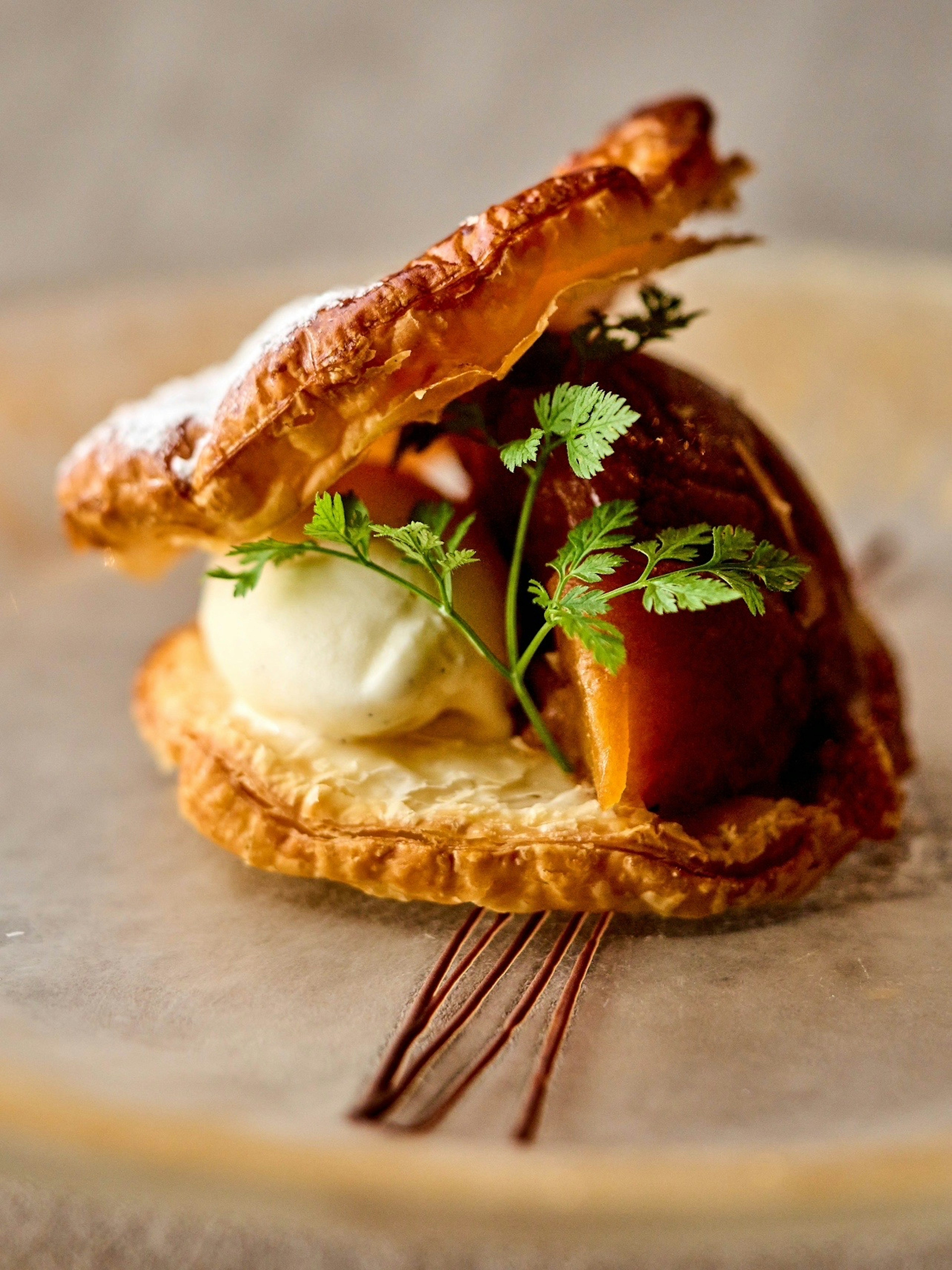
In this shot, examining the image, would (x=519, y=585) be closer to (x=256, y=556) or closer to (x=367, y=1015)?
(x=256, y=556)

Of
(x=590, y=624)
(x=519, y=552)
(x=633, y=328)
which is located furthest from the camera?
(x=633, y=328)

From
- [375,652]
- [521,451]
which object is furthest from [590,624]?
[375,652]

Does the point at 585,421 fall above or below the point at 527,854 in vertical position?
above

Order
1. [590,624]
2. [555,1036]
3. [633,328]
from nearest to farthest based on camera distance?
[555,1036], [590,624], [633,328]

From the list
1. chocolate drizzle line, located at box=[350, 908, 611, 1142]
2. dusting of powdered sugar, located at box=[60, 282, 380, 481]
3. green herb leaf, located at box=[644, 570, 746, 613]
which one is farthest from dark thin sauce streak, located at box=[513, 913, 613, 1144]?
dusting of powdered sugar, located at box=[60, 282, 380, 481]

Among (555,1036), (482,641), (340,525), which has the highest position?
(340,525)

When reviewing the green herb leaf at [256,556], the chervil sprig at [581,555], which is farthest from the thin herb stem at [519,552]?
the green herb leaf at [256,556]

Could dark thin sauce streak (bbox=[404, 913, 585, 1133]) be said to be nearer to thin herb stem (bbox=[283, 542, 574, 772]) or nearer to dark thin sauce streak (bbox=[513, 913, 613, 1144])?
dark thin sauce streak (bbox=[513, 913, 613, 1144])
